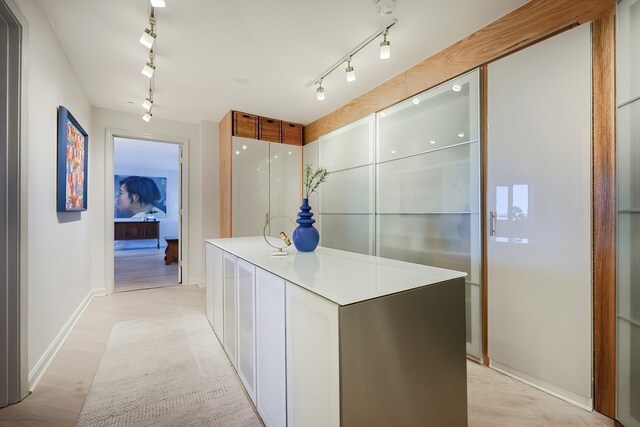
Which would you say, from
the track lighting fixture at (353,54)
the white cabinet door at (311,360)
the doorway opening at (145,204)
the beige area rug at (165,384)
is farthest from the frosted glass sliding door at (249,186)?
the white cabinet door at (311,360)

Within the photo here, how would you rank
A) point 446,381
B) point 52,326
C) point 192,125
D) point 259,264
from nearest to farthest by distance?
point 446,381 → point 259,264 → point 52,326 → point 192,125

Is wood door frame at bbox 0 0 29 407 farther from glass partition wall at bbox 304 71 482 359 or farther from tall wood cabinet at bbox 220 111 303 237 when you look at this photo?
glass partition wall at bbox 304 71 482 359

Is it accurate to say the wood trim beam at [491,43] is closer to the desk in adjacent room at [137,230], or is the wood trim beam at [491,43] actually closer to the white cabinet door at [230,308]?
the white cabinet door at [230,308]

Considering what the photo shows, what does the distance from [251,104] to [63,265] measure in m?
2.70

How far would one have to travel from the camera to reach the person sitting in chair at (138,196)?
8.79 metres

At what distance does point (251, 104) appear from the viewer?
381 cm

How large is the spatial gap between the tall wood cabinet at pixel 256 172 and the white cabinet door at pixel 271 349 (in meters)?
2.47

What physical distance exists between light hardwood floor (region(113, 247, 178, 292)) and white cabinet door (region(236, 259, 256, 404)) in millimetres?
3265

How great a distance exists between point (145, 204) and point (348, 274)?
9.73 m

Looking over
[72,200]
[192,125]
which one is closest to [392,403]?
[72,200]

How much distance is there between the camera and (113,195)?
4070 mm

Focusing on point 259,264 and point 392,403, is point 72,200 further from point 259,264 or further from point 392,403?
point 392,403

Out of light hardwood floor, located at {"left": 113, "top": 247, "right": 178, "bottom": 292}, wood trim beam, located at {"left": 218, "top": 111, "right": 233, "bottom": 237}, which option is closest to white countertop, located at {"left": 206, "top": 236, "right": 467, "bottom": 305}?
wood trim beam, located at {"left": 218, "top": 111, "right": 233, "bottom": 237}

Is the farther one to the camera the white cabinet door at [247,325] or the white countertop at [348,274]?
the white cabinet door at [247,325]
